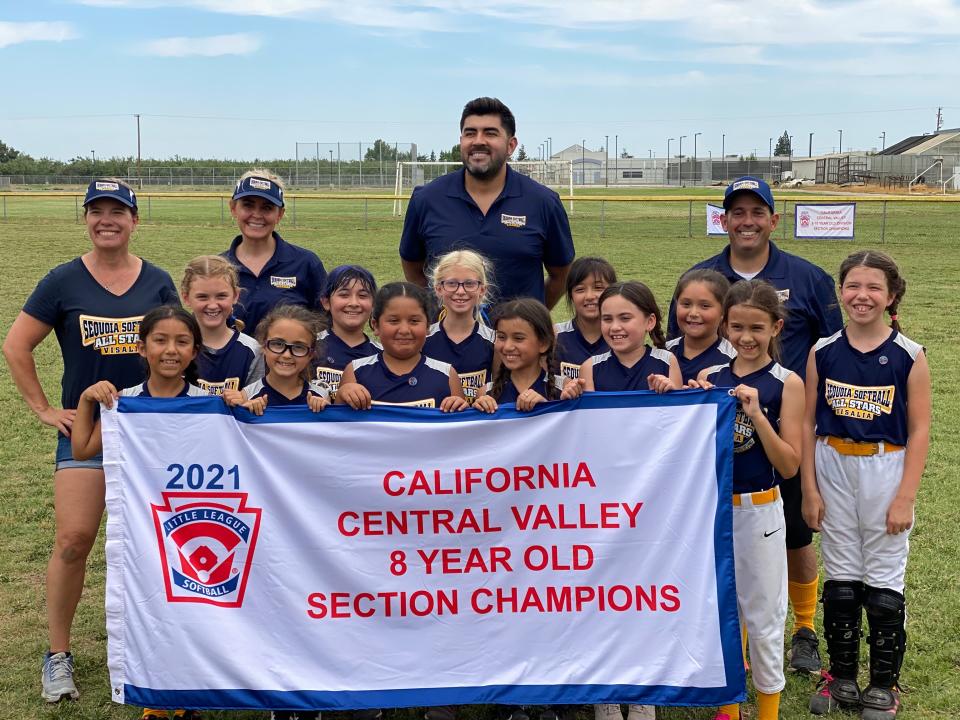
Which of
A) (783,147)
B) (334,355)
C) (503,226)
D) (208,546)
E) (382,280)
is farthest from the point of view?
(783,147)

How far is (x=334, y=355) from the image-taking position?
16.6ft

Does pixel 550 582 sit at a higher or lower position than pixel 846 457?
lower

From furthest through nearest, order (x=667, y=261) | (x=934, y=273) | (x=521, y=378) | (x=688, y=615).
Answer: (x=667, y=261) → (x=934, y=273) → (x=521, y=378) → (x=688, y=615)

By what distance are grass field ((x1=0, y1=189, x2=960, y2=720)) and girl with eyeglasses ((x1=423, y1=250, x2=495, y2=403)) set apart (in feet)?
4.98

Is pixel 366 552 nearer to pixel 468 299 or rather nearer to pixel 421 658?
pixel 421 658

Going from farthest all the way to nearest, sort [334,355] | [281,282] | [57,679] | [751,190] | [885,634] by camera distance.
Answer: [281,282]
[334,355]
[751,190]
[57,679]
[885,634]

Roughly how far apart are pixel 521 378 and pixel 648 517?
34.6 inches

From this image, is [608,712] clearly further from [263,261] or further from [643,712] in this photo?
[263,261]

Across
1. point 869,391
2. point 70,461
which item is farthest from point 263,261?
point 869,391

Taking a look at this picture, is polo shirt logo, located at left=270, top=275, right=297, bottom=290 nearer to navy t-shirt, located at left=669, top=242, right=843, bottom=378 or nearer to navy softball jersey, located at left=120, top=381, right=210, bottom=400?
navy softball jersey, located at left=120, top=381, right=210, bottom=400

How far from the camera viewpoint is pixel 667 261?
20.8 meters

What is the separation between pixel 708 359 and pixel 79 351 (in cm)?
292

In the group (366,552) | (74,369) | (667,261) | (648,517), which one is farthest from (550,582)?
(667,261)

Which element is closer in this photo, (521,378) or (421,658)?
(421,658)
